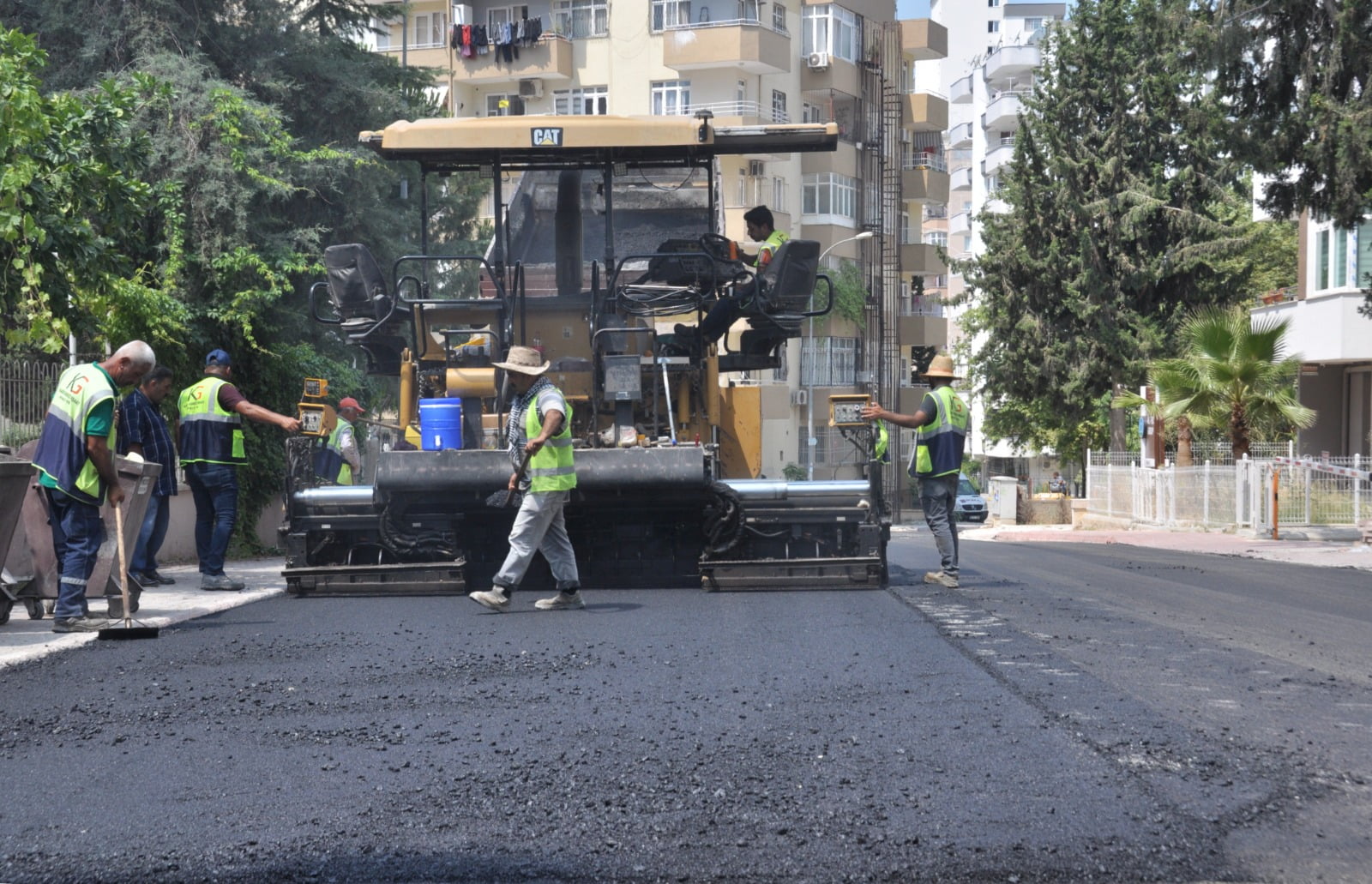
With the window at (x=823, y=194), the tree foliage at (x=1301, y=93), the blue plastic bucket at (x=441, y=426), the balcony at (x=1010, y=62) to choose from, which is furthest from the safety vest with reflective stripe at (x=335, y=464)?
the balcony at (x=1010, y=62)

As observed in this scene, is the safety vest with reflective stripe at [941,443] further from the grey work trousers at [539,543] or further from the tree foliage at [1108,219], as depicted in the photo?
the tree foliage at [1108,219]

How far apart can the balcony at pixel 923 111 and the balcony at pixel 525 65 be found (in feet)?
40.0

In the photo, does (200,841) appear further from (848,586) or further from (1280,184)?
(1280,184)

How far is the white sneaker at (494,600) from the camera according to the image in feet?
30.3

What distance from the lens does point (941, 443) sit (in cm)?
1131

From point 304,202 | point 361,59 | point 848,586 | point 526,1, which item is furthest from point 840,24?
point 848,586

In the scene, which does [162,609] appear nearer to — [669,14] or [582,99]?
[669,14]

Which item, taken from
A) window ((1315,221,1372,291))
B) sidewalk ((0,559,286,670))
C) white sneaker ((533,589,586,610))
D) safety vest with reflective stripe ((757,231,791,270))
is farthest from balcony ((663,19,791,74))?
white sneaker ((533,589,586,610))

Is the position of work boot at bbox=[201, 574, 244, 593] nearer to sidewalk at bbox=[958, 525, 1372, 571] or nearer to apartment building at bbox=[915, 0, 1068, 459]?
sidewalk at bbox=[958, 525, 1372, 571]

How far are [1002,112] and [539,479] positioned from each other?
Result: 219ft

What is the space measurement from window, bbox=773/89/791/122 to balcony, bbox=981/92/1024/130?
25770 millimetres

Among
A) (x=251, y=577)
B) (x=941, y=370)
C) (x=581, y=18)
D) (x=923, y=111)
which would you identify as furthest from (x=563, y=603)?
(x=923, y=111)

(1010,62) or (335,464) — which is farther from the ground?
(1010,62)

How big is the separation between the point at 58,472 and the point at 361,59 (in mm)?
16962
